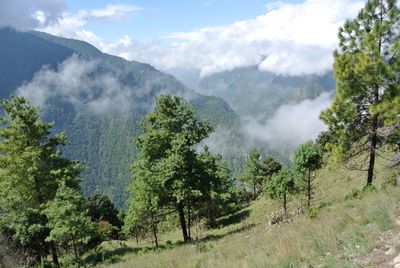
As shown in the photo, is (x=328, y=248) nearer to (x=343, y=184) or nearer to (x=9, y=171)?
(x=9, y=171)

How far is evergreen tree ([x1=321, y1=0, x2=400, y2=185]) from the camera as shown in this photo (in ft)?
61.4

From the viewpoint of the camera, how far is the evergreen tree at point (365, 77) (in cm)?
1870

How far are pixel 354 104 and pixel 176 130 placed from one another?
1241cm

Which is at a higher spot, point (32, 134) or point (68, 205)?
point (32, 134)

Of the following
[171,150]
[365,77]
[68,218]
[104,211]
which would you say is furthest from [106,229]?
[365,77]

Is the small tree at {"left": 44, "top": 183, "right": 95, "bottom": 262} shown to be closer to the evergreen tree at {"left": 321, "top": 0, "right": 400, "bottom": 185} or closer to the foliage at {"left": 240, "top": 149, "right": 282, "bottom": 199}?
the evergreen tree at {"left": 321, "top": 0, "right": 400, "bottom": 185}

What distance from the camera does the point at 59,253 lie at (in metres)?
37.4

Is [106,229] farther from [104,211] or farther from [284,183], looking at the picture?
[284,183]

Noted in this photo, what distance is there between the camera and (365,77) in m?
18.7

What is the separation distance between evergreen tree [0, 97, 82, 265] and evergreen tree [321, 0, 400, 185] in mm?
17834

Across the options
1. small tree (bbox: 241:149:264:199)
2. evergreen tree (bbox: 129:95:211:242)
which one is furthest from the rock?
small tree (bbox: 241:149:264:199)

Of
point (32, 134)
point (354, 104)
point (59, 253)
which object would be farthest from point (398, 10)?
point (59, 253)

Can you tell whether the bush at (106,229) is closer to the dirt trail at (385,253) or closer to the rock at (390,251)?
the dirt trail at (385,253)

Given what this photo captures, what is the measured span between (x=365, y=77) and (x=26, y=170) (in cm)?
2142
